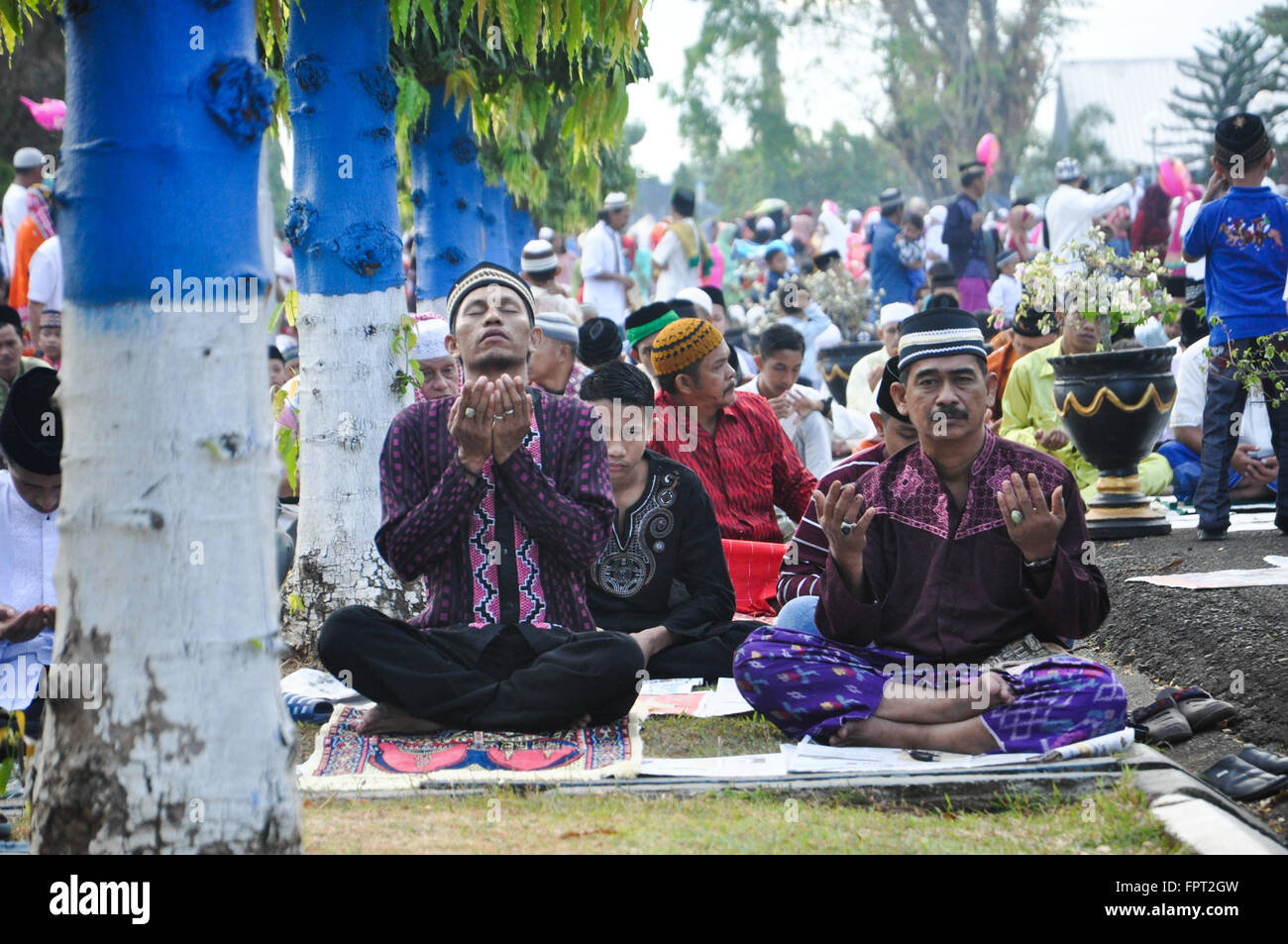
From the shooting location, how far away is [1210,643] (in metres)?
5.64

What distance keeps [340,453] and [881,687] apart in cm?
274

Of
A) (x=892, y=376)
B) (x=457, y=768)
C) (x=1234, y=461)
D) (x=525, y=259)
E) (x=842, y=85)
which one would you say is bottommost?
(x=457, y=768)

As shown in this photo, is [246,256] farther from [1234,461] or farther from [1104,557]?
[1234,461]

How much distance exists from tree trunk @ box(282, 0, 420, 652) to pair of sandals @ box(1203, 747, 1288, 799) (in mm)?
3467

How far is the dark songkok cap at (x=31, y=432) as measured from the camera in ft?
15.3

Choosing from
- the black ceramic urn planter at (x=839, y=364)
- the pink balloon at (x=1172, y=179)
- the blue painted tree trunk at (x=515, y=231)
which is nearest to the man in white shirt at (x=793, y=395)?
the black ceramic urn planter at (x=839, y=364)

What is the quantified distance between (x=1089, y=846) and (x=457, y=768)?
1968 millimetres

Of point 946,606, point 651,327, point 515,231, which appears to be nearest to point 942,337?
point 946,606

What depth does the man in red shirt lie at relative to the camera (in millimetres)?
6602

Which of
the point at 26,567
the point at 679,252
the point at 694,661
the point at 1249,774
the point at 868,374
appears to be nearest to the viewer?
the point at 1249,774

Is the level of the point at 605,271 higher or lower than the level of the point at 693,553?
higher

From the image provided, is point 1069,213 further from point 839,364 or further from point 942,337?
point 942,337
